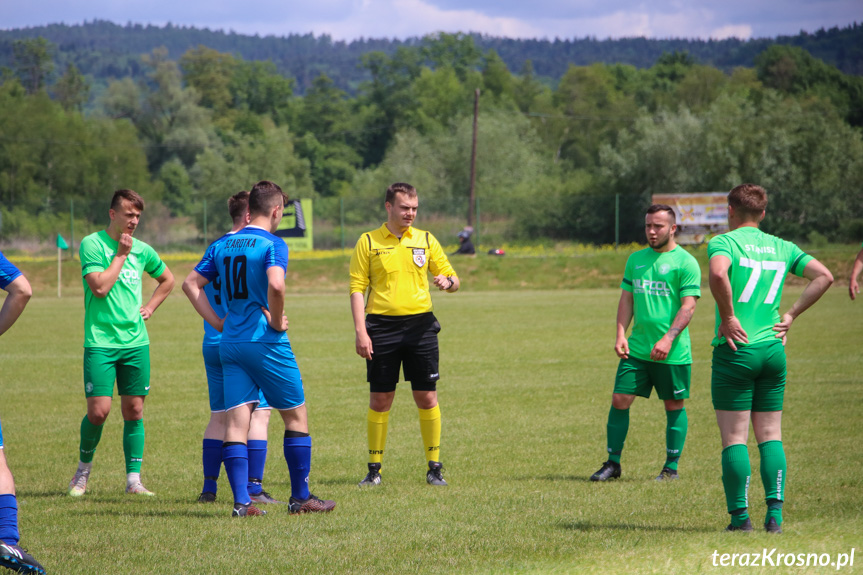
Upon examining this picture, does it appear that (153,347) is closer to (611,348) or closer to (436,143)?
(611,348)

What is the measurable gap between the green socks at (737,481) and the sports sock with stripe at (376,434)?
2912 millimetres

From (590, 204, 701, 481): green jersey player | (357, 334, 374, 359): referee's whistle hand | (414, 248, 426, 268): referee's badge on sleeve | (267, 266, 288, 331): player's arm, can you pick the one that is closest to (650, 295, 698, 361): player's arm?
(590, 204, 701, 481): green jersey player

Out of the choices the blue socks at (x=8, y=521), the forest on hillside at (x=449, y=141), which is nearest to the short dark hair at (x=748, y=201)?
the blue socks at (x=8, y=521)

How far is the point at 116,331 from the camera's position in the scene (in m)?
6.47

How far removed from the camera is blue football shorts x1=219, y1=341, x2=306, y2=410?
17.6ft

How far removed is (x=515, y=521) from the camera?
5.37 metres

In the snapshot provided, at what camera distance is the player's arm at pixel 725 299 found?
489 cm

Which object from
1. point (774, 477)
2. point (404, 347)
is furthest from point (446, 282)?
point (774, 477)

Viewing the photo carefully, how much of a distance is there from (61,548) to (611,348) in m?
12.9

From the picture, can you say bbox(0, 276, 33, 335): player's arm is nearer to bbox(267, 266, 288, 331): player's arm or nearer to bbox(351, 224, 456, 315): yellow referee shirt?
bbox(267, 266, 288, 331): player's arm

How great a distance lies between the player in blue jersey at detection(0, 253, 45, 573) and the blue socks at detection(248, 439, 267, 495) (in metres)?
1.86

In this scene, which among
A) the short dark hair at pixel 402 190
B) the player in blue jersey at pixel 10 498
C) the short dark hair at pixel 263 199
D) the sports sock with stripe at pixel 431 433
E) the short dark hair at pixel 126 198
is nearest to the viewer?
the player in blue jersey at pixel 10 498

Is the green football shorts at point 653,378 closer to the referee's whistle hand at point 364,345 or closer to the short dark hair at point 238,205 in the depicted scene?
the referee's whistle hand at point 364,345

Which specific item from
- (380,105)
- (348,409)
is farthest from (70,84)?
(348,409)
